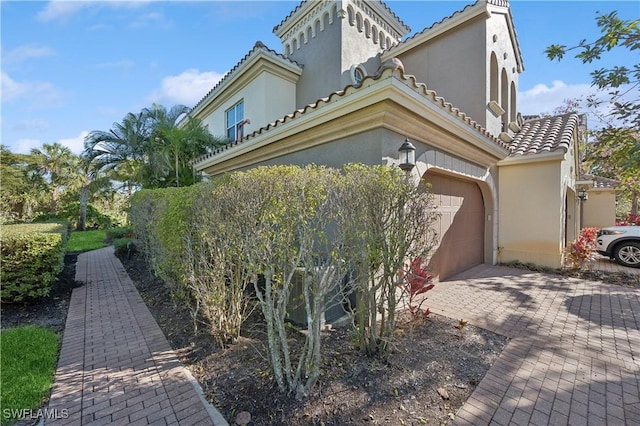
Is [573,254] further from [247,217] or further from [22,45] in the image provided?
[22,45]

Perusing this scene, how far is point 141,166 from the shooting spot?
554 inches

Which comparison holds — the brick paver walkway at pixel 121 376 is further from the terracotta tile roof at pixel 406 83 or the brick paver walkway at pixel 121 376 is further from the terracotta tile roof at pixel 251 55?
the terracotta tile roof at pixel 251 55

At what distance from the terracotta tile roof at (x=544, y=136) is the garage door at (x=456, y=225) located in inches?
93.6

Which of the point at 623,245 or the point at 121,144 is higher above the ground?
the point at 121,144

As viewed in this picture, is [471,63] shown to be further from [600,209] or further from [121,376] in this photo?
[600,209]

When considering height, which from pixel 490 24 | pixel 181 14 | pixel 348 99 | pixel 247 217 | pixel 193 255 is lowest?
pixel 193 255

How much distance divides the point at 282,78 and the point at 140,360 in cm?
1137

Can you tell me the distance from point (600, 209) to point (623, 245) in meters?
15.6

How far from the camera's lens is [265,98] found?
1130cm

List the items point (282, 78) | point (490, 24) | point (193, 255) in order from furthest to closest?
point (282, 78)
point (490, 24)
point (193, 255)

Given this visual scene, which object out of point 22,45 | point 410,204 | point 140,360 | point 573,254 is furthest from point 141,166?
point 573,254

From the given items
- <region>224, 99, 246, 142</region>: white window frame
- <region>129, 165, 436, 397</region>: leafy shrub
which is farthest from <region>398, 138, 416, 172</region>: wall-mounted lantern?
<region>224, 99, 246, 142</region>: white window frame

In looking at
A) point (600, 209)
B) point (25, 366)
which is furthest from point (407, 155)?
point (600, 209)

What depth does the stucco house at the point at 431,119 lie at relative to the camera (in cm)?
551
